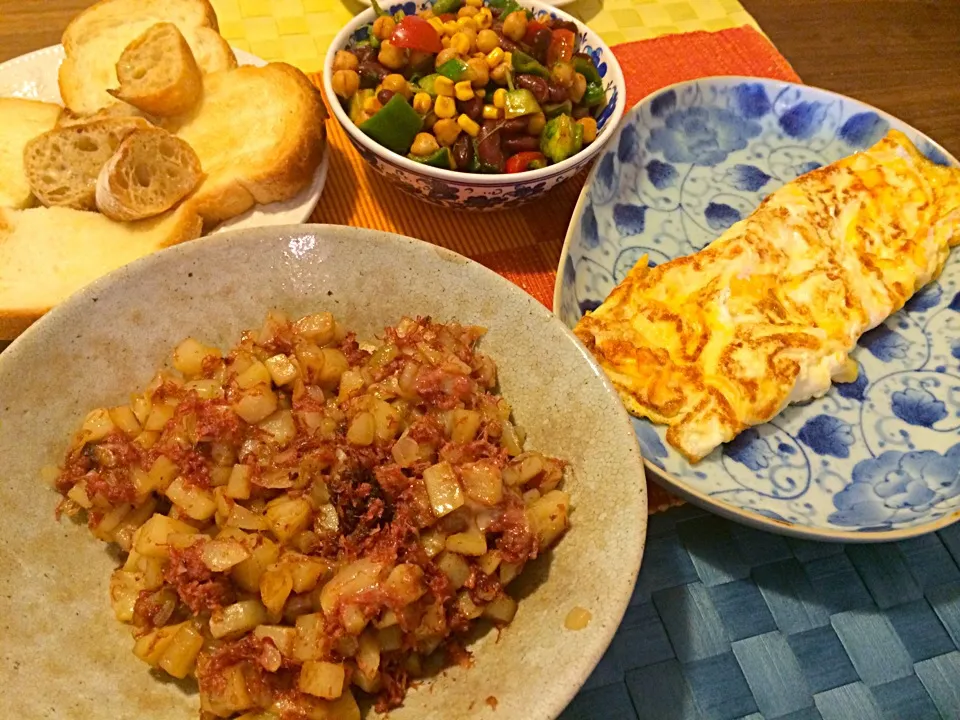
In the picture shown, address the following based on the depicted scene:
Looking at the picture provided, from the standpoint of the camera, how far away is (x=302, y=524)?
1.66 m

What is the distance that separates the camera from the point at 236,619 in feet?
5.15

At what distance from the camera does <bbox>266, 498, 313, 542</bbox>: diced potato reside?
163 cm

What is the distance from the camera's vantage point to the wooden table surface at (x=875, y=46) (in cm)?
380

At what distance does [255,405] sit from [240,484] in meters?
0.20

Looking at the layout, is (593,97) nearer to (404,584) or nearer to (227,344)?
(227,344)

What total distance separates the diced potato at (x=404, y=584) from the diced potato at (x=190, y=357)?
843mm

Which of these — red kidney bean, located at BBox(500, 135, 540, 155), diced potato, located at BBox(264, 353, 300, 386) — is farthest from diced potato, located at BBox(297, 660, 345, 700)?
red kidney bean, located at BBox(500, 135, 540, 155)

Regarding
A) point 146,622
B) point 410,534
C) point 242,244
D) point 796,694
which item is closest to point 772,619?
point 796,694

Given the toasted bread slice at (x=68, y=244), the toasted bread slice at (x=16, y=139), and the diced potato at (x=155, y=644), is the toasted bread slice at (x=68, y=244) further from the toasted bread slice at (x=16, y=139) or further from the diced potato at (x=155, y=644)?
the diced potato at (x=155, y=644)

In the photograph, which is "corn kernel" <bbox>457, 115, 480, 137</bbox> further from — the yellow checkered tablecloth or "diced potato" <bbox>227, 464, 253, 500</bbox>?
"diced potato" <bbox>227, 464, 253, 500</bbox>

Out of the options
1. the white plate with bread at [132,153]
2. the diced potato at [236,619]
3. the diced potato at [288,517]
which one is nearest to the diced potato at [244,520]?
the diced potato at [288,517]

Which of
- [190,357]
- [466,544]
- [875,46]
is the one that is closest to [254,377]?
[190,357]

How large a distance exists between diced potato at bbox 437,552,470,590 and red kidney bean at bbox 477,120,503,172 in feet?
5.01

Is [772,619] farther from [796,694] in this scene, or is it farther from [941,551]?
[941,551]
